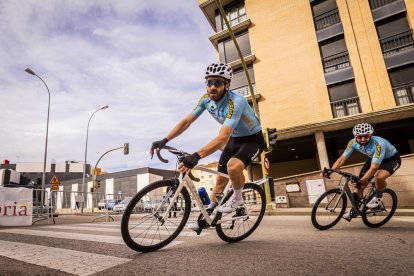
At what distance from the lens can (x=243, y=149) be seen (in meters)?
3.25

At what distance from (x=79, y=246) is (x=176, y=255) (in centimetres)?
132

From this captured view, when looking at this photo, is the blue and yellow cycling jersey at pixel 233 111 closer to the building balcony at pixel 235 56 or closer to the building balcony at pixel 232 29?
the building balcony at pixel 235 56

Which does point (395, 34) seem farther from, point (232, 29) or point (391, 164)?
point (391, 164)

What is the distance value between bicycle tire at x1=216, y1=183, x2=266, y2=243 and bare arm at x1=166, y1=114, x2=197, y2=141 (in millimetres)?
1057

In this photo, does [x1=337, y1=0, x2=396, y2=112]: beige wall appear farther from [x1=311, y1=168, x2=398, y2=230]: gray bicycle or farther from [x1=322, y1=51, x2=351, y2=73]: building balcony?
[x1=311, y1=168, x2=398, y2=230]: gray bicycle

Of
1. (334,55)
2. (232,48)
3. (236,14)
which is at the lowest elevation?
(334,55)

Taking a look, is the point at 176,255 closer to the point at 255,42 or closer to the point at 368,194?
the point at 368,194

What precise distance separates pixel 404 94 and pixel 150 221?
64.9 feet

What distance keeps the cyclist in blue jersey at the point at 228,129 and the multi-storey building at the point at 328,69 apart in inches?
442

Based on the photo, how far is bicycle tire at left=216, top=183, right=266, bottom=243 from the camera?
317 cm

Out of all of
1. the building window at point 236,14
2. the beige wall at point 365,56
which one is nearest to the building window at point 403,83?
the beige wall at point 365,56

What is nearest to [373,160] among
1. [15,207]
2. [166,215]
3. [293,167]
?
[166,215]

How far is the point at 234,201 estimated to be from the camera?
3.18 m

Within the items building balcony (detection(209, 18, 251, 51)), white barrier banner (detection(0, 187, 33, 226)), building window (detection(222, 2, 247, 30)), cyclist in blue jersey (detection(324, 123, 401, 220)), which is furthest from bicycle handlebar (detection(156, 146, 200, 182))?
building window (detection(222, 2, 247, 30))
